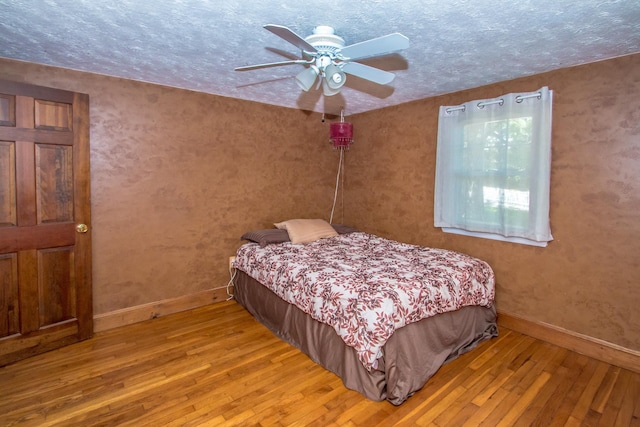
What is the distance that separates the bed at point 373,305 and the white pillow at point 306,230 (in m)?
0.13

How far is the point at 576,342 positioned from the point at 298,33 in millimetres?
3096

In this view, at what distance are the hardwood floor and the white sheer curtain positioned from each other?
1.04 meters

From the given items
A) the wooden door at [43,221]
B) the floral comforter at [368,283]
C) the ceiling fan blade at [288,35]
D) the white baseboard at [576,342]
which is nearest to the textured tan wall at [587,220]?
the white baseboard at [576,342]

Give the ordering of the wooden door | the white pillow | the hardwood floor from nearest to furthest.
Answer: the hardwood floor < the wooden door < the white pillow

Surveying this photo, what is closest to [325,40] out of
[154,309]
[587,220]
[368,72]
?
[368,72]

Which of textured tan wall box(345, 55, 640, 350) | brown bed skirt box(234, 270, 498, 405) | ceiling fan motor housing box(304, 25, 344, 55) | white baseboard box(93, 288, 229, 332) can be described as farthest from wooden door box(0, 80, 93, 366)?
textured tan wall box(345, 55, 640, 350)

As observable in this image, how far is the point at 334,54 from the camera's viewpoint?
1911 millimetres

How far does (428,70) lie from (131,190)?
9.22ft

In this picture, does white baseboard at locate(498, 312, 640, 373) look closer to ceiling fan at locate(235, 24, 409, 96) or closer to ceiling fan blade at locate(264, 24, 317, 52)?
ceiling fan at locate(235, 24, 409, 96)

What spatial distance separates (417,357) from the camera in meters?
2.15

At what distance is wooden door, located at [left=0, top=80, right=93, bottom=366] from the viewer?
232 cm

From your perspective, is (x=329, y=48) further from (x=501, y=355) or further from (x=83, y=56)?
(x=501, y=355)

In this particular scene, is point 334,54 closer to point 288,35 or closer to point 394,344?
point 288,35

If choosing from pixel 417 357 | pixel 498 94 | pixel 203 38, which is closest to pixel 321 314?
pixel 417 357
